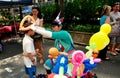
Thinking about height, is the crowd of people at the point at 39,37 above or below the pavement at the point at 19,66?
above

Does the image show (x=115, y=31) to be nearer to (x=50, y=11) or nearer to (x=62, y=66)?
(x=62, y=66)

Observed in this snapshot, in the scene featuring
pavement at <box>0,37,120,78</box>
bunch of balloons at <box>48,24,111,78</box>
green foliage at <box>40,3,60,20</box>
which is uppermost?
bunch of balloons at <box>48,24,111,78</box>

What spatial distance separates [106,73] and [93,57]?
8.86 ft

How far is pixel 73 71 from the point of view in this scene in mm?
3721

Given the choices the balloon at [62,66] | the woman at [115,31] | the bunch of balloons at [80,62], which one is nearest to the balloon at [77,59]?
the bunch of balloons at [80,62]

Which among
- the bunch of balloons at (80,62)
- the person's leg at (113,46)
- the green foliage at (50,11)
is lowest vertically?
the person's leg at (113,46)

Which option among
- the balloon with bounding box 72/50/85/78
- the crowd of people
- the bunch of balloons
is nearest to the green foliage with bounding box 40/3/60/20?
the crowd of people

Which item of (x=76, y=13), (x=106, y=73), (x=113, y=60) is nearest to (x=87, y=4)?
(x=76, y=13)

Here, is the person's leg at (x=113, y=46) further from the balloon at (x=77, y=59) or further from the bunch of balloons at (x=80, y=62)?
the balloon at (x=77, y=59)

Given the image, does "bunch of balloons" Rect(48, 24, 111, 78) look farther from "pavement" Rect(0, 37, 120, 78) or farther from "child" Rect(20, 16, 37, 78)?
"pavement" Rect(0, 37, 120, 78)

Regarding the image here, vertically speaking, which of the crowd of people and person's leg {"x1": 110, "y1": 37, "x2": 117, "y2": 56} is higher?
the crowd of people

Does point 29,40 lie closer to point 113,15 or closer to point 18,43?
point 113,15

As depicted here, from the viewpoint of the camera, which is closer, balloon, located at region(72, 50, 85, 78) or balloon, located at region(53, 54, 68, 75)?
balloon, located at region(53, 54, 68, 75)

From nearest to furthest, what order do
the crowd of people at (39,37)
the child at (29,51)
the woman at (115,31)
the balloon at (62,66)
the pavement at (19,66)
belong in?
the balloon at (62,66) < the crowd of people at (39,37) < the child at (29,51) < the pavement at (19,66) < the woman at (115,31)
